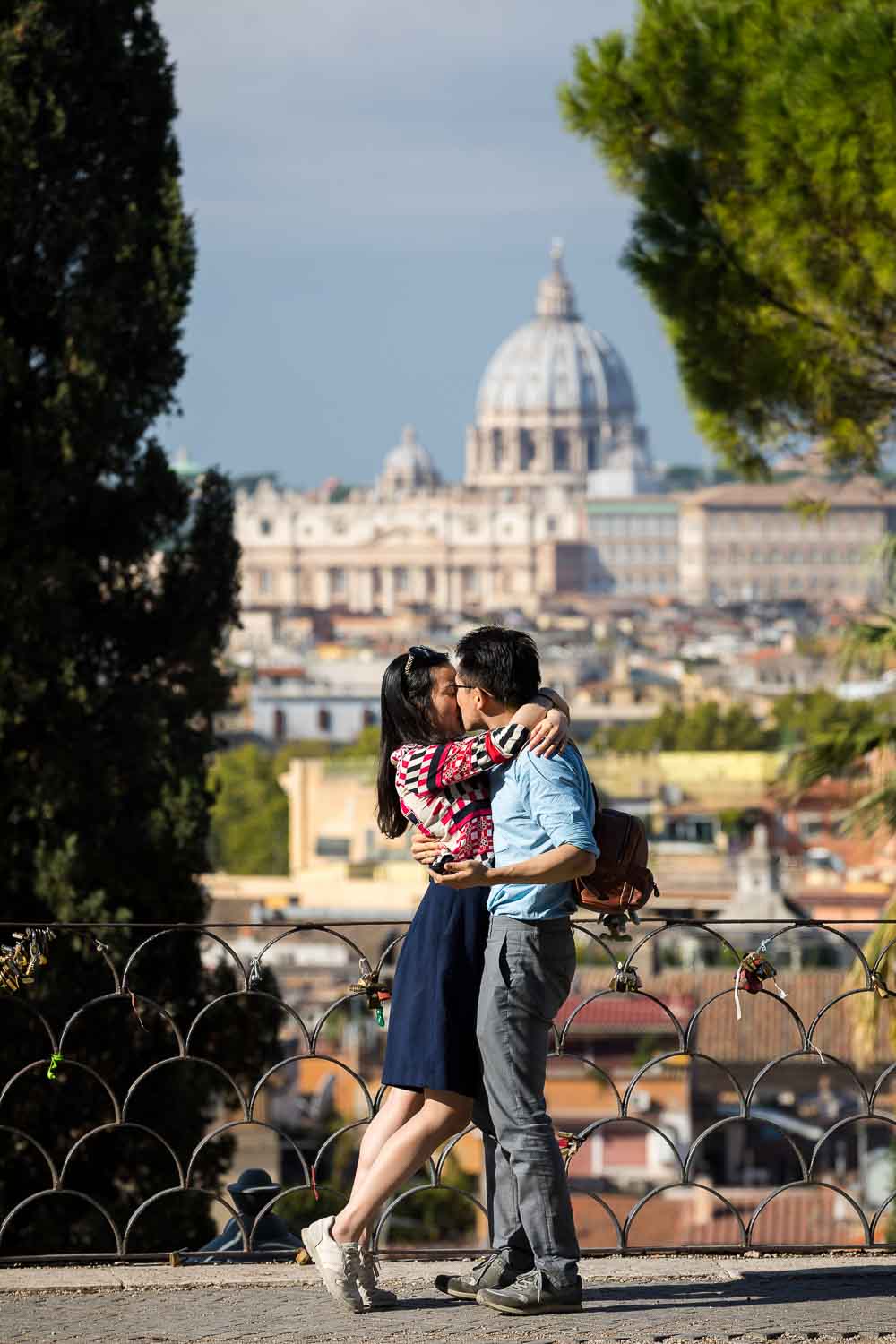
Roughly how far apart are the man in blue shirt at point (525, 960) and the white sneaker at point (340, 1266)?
0.59 feet

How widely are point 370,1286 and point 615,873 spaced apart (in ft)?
2.26

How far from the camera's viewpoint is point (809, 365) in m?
7.23

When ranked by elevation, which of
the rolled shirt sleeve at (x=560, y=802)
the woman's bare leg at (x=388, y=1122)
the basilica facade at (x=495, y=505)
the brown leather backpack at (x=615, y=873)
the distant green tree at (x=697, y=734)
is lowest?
the woman's bare leg at (x=388, y=1122)

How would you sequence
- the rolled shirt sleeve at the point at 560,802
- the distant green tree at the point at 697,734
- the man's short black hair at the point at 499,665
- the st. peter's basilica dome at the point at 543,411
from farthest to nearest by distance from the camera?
the st. peter's basilica dome at the point at 543,411
the distant green tree at the point at 697,734
the man's short black hair at the point at 499,665
the rolled shirt sleeve at the point at 560,802

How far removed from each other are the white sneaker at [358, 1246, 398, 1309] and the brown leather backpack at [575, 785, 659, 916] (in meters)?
0.59

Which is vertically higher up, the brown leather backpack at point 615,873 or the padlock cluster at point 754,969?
the brown leather backpack at point 615,873

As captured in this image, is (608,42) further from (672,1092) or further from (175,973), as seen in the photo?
(672,1092)

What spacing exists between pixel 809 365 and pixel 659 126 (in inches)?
42.1

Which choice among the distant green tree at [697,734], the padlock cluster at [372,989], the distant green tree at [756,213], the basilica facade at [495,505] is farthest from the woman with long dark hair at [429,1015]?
the basilica facade at [495,505]

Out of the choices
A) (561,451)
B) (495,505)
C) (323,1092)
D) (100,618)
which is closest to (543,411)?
(561,451)

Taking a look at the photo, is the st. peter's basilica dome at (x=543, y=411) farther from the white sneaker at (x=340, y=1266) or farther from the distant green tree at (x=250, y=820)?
the white sneaker at (x=340, y=1266)

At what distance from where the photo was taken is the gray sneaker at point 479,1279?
3.33 metres

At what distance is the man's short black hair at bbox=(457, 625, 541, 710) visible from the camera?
3.24m

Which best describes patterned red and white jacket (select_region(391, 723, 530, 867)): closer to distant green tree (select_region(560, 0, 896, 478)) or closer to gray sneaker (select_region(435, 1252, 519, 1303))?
gray sneaker (select_region(435, 1252, 519, 1303))
